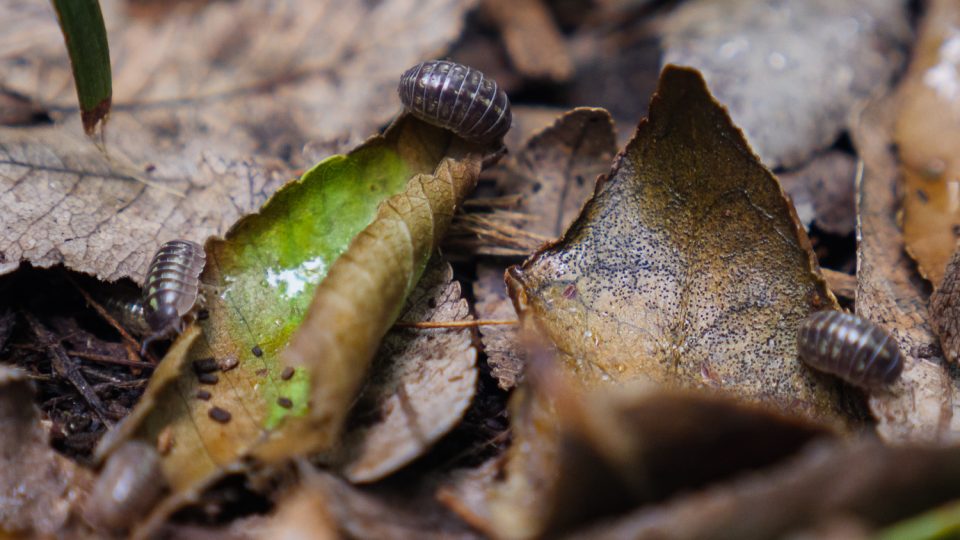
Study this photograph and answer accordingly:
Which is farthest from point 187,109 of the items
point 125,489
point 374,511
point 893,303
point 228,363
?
point 893,303

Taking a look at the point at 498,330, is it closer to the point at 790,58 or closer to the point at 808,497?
the point at 808,497

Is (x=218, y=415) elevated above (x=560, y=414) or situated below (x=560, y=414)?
below

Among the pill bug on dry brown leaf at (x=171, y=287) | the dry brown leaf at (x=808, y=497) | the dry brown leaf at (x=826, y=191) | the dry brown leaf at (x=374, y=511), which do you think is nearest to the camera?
the dry brown leaf at (x=808, y=497)

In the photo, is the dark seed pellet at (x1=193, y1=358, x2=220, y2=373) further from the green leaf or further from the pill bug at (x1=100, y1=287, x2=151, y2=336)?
the green leaf

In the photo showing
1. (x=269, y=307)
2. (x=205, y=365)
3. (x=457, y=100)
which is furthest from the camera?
(x=457, y=100)

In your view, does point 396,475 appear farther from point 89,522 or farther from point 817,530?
point 817,530

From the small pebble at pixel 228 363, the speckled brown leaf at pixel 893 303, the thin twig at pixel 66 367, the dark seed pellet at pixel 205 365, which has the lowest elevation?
the thin twig at pixel 66 367

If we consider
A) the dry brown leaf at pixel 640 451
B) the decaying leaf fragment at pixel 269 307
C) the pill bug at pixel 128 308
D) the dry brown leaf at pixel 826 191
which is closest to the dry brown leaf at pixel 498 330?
the decaying leaf fragment at pixel 269 307

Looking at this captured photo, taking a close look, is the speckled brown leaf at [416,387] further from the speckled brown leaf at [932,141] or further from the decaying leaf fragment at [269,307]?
the speckled brown leaf at [932,141]
